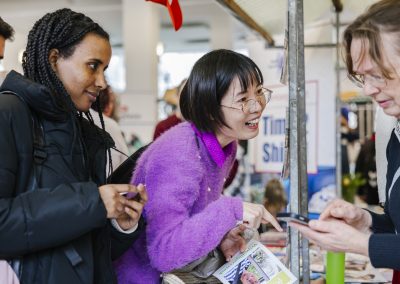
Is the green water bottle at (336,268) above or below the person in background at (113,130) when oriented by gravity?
below

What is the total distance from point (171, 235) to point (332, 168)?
218cm

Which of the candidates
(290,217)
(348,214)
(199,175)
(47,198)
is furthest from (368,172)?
(47,198)

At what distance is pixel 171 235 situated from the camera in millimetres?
1258

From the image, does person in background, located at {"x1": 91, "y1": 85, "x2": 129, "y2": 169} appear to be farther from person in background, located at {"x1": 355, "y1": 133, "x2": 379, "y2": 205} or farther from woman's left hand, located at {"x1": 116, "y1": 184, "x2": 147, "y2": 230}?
person in background, located at {"x1": 355, "y1": 133, "x2": 379, "y2": 205}

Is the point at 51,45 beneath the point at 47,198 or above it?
above

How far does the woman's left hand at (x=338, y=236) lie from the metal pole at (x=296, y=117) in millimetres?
225

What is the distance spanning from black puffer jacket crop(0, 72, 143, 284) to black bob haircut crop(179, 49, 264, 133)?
352 mm

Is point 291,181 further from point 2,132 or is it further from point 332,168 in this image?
point 332,168

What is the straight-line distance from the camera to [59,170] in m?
1.11

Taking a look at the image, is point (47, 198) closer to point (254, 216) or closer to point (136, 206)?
point (136, 206)

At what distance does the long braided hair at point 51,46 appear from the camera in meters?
1.18

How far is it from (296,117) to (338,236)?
0.38m

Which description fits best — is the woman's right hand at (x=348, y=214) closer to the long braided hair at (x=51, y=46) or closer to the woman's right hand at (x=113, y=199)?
the woman's right hand at (x=113, y=199)

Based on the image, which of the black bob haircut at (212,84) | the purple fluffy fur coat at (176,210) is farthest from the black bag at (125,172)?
the black bob haircut at (212,84)
